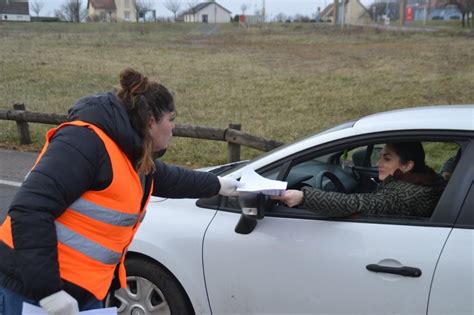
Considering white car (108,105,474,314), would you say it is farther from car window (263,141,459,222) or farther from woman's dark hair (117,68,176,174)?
woman's dark hair (117,68,176,174)

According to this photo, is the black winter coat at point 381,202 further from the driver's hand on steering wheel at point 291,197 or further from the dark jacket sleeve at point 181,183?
the dark jacket sleeve at point 181,183

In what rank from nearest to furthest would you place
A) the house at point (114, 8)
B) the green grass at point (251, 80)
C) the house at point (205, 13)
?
the green grass at point (251, 80) < the house at point (114, 8) < the house at point (205, 13)

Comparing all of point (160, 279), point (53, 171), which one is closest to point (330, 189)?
point (160, 279)

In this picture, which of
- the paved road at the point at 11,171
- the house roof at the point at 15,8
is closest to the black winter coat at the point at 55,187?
the paved road at the point at 11,171

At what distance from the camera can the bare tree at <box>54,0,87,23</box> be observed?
7694 centimetres

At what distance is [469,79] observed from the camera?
1546cm

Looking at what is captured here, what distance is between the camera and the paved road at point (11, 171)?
19.4 feet

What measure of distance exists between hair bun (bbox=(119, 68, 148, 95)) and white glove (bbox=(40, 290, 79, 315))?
0.77m

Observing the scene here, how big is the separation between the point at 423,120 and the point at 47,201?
182cm

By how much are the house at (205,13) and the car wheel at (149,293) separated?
10378 centimetres

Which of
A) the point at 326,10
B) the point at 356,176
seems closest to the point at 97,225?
the point at 356,176

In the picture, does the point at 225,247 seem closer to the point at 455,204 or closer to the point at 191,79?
the point at 455,204

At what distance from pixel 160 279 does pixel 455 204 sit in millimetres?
1612

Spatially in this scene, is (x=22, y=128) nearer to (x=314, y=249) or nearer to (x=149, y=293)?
(x=149, y=293)
